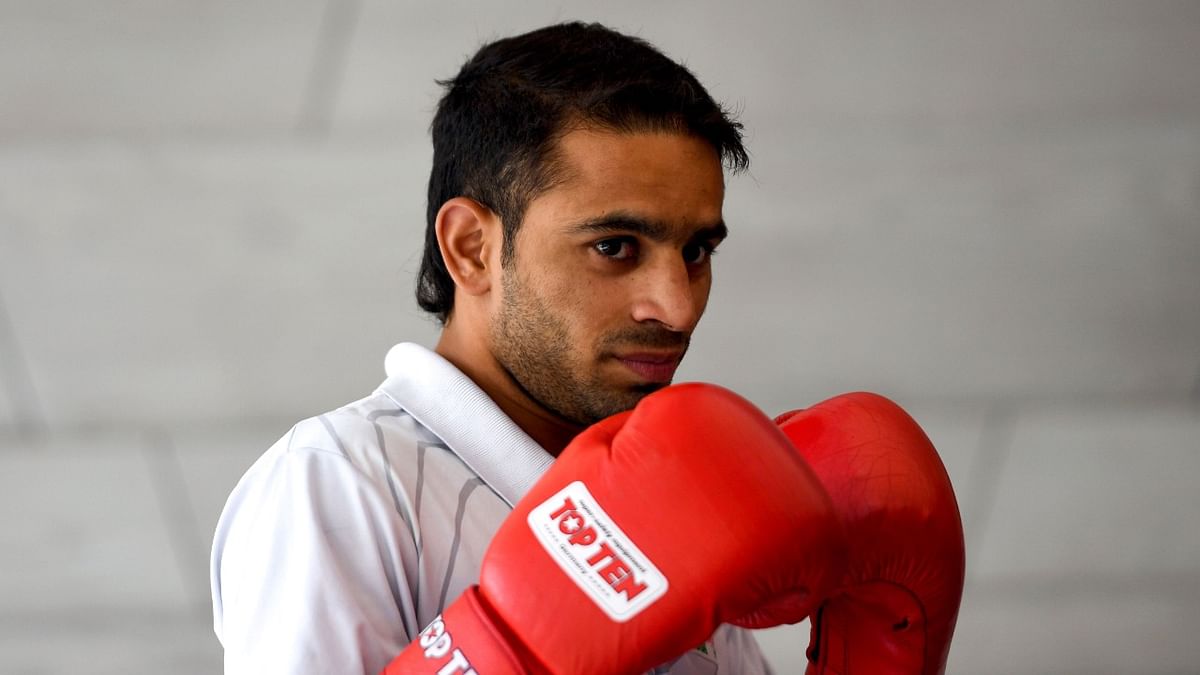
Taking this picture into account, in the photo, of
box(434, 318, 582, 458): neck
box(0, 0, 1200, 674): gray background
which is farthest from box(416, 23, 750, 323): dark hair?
box(0, 0, 1200, 674): gray background

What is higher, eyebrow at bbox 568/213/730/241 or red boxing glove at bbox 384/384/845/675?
eyebrow at bbox 568/213/730/241

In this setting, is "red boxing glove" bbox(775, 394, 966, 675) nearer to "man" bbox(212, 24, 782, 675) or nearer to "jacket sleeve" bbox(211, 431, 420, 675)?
"man" bbox(212, 24, 782, 675)

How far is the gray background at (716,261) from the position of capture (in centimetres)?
261

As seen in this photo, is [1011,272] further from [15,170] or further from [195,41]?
[15,170]

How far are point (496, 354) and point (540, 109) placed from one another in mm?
288

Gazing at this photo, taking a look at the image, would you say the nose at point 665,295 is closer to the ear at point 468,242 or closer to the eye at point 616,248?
the eye at point 616,248

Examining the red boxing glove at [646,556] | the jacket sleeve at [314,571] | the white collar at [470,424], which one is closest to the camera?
the red boxing glove at [646,556]

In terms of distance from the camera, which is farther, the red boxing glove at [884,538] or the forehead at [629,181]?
the forehead at [629,181]

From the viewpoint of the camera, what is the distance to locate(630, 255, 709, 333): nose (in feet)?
4.22

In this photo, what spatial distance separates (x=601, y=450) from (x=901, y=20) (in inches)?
77.8

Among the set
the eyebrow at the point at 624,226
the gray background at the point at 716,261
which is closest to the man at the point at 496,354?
the eyebrow at the point at 624,226

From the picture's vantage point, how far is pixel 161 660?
2.72m

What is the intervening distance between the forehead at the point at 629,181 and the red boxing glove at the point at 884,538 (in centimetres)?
27

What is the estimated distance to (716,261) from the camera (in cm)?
264
